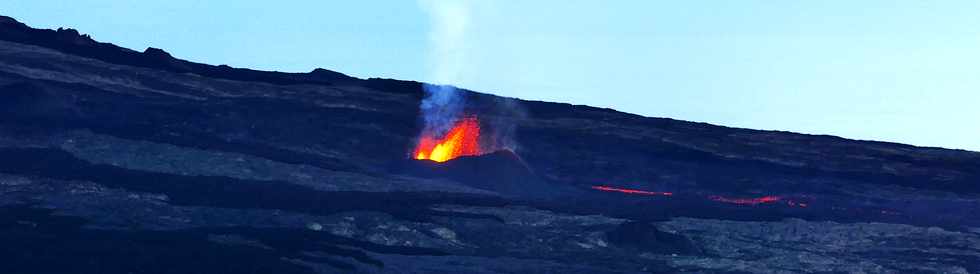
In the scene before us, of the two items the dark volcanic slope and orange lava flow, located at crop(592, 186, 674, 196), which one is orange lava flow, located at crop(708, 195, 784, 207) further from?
orange lava flow, located at crop(592, 186, 674, 196)

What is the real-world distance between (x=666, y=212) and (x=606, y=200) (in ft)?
8.86

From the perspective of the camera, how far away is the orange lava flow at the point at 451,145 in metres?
50.0

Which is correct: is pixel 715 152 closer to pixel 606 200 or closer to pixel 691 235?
pixel 606 200


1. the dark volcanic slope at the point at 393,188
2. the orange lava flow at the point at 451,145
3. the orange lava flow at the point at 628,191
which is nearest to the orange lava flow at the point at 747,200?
the dark volcanic slope at the point at 393,188

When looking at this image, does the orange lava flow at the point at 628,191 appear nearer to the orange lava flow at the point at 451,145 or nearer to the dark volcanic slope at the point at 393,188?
the dark volcanic slope at the point at 393,188

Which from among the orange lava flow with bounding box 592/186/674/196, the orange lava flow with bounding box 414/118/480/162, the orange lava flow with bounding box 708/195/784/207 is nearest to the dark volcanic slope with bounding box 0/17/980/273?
the orange lava flow with bounding box 592/186/674/196

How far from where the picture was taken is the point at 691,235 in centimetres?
3634

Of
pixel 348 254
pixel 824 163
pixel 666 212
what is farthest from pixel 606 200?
pixel 824 163

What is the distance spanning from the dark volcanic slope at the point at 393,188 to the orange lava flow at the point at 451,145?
0.92m

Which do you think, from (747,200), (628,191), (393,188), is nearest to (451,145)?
(628,191)

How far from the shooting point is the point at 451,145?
2028 inches

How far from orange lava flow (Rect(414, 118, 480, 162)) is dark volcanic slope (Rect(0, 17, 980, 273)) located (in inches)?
36.3

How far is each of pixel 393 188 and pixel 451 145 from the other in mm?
10969

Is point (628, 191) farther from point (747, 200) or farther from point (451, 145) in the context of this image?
point (451, 145)
